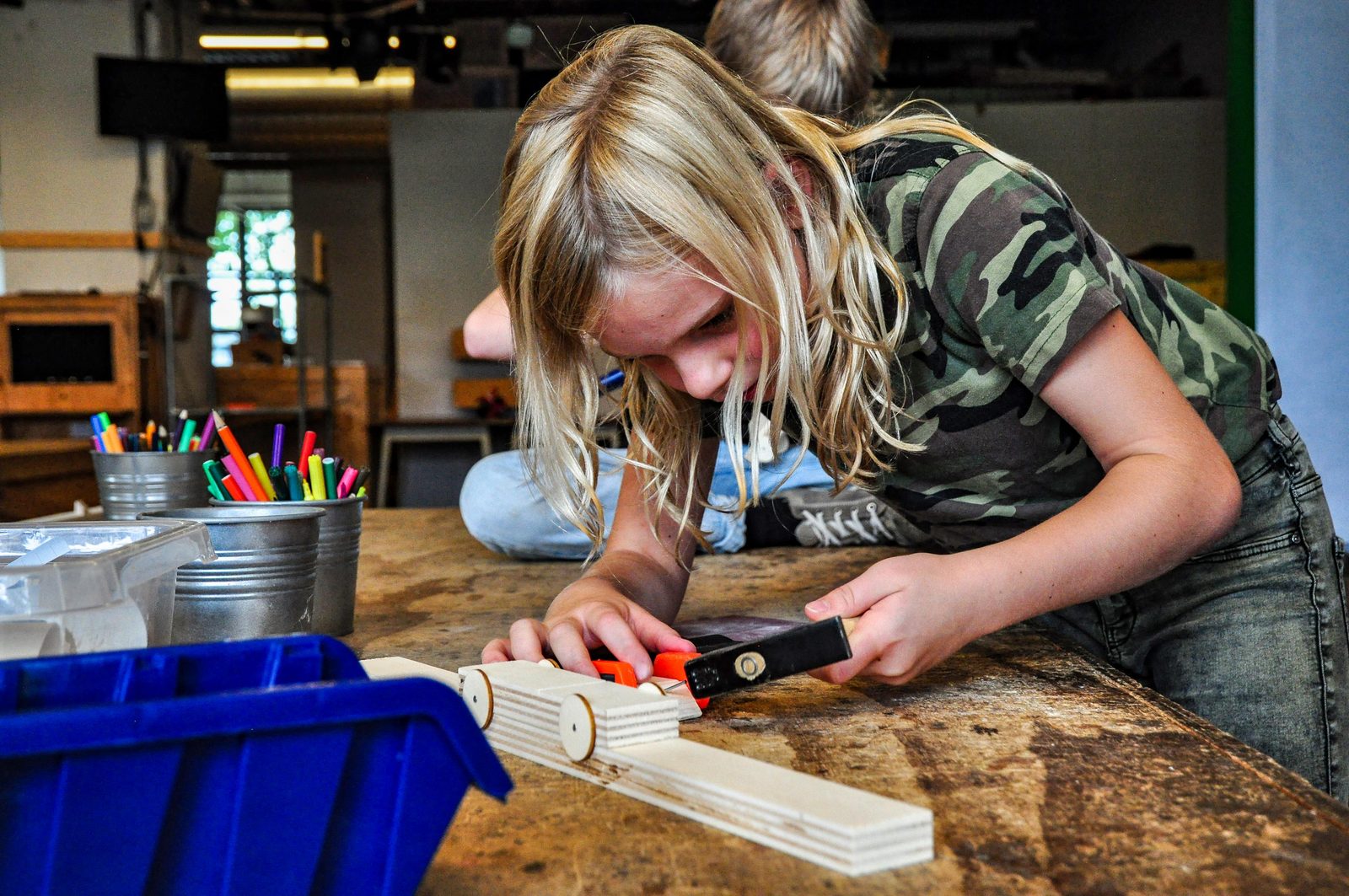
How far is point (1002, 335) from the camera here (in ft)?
2.94

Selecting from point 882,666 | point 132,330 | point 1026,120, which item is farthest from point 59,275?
point 882,666

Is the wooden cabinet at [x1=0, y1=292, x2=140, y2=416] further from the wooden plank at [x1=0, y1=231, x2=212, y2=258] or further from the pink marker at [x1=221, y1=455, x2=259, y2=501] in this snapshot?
the pink marker at [x1=221, y1=455, x2=259, y2=501]

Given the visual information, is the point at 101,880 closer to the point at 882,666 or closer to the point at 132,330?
the point at 882,666

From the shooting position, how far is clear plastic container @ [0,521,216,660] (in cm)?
55

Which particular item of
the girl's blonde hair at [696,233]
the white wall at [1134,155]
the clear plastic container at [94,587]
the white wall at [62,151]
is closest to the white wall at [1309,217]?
the girl's blonde hair at [696,233]

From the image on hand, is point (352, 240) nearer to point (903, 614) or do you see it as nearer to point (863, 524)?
point (863, 524)

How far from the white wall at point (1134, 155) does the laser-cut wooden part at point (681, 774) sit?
6.70 metres

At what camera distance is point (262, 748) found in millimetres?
429

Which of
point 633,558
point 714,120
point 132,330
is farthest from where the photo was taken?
point 132,330

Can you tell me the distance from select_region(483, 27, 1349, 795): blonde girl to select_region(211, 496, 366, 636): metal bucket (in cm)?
19

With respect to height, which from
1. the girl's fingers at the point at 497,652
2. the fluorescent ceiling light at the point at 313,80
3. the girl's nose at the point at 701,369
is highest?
the fluorescent ceiling light at the point at 313,80

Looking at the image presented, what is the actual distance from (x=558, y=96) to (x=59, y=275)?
18.3 feet

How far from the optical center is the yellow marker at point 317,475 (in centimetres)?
108

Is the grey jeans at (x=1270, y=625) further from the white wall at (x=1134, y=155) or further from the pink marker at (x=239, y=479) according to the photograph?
the white wall at (x=1134, y=155)
